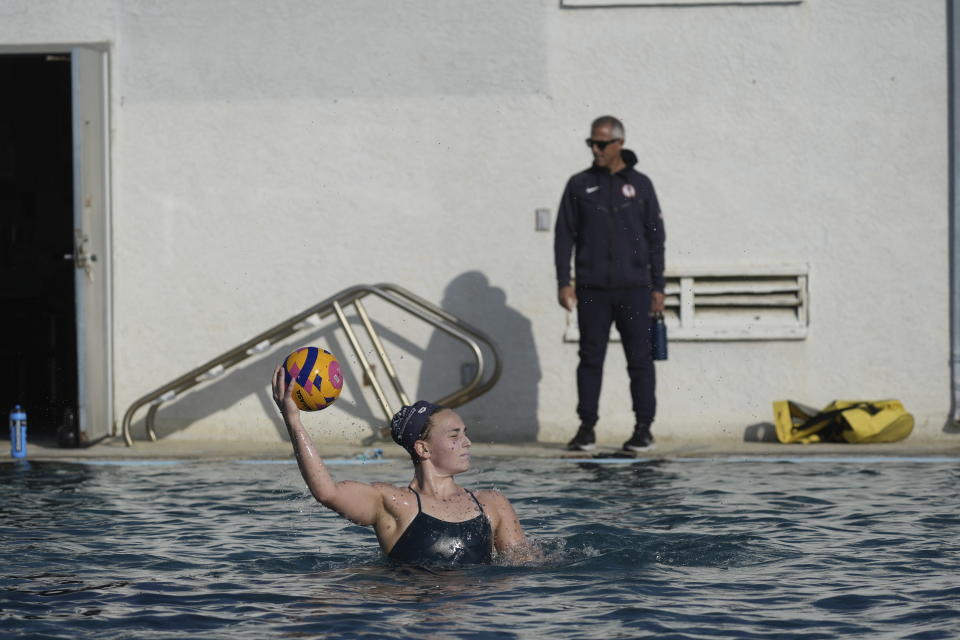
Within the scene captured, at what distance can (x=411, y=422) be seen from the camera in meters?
6.62

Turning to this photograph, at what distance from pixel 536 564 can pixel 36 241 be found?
34.5 ft

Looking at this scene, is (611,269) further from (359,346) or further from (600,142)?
(359,346)

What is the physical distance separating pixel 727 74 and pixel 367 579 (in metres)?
6.42

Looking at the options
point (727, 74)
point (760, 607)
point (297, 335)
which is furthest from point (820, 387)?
point (760, 607)

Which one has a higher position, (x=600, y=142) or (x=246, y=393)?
(x=600, y=142)

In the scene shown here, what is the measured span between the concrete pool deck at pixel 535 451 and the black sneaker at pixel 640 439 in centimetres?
6

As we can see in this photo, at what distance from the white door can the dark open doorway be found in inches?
89.9

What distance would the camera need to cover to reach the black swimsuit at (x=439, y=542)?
665cm

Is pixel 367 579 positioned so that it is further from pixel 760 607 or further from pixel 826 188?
pixel 826 188

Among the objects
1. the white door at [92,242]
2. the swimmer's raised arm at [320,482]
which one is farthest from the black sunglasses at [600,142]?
the swimmer's raised arm at [320,482]

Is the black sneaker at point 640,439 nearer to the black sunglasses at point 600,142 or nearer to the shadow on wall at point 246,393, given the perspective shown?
the black sunglasses at point 600,142

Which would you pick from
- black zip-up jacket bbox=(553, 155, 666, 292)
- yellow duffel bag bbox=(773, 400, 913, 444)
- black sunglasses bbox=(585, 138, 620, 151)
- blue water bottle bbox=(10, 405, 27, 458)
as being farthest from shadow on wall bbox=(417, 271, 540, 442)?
blue water bottle bbox=(10, 405, 27, 458)

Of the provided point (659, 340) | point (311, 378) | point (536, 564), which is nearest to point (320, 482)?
point (311, 378)

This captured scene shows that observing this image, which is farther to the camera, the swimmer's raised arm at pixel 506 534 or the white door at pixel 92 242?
the white door at pixel 92 242
